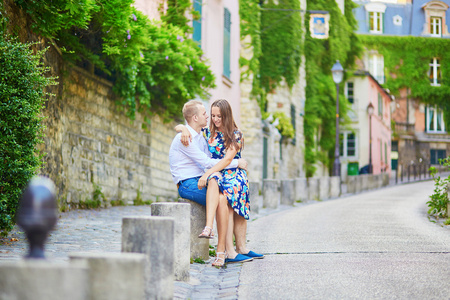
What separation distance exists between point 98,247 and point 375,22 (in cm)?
4391

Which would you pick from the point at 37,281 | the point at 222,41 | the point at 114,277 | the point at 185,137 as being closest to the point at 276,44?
the point at 222,41

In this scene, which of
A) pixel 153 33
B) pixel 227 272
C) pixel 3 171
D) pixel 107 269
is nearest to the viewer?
pixel 107 269

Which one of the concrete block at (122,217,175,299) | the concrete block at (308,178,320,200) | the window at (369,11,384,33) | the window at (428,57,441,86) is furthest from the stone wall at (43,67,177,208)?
the window at (428,57,441,86)

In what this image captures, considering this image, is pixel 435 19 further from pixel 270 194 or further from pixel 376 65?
pixel 270 194

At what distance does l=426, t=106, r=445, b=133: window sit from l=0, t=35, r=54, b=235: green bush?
44448 mm

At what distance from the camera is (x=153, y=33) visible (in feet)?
40.6

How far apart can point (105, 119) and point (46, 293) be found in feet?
34.8

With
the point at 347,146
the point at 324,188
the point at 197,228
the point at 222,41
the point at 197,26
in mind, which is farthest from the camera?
the point at 347,146

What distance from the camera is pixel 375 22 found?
4738cm

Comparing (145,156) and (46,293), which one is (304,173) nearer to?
(145,156)

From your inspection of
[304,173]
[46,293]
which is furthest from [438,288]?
[304,173]

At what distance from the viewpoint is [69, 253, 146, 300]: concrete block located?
249 centimetres

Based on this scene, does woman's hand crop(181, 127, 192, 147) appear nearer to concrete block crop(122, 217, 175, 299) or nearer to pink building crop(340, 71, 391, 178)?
concrete block crop(122, 217, 175, 299)

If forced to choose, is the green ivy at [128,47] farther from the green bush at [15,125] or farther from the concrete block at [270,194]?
the concrete block at [270,194]
